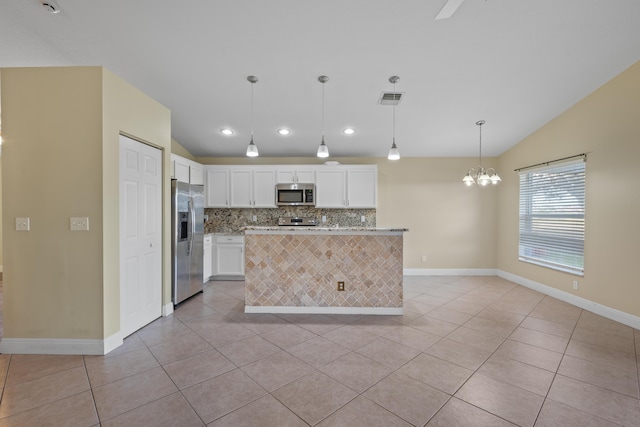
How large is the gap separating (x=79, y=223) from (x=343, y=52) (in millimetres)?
3122

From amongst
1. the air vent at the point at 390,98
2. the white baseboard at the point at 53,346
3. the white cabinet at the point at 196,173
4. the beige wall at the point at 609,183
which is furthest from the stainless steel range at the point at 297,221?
the beige wall at the point at 609,183

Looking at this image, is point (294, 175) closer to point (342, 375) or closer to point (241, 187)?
point (241, 187)

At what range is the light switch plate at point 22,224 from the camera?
2.54 m

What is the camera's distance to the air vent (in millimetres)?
3723

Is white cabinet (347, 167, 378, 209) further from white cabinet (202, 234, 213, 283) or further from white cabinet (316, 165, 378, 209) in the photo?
white cabinet (202, 234, 213, 283)

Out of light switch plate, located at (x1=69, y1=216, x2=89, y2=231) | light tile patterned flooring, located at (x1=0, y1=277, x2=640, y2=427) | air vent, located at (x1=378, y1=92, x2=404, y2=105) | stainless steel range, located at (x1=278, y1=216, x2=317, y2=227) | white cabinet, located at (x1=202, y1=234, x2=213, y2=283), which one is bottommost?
light tile patterned flooring, located at (x1=0, y1=277, x2=640, y2=427)

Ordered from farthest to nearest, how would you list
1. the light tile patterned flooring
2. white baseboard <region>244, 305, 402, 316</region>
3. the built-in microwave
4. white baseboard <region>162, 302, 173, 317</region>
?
the built-in microwave → white baseboard <region>244, 305, 402, 316</region> → white baseboard <region>162, 302, 173, 317</region> → the light tile patterned flooring

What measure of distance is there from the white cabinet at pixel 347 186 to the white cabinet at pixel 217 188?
1.84m

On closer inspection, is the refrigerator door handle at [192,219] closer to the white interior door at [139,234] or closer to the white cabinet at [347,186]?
the white interior door at [139,234]

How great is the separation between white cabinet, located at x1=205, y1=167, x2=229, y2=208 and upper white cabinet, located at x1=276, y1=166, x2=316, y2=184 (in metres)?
1.06

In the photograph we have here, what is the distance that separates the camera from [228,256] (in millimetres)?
5223

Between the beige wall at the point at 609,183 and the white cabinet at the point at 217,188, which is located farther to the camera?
the white cabinet at the point at 217,188

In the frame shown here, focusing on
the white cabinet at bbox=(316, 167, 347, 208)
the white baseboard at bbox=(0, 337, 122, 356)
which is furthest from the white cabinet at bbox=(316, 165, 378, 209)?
the white baseboard at bbox=(0, 337, 122, 356)

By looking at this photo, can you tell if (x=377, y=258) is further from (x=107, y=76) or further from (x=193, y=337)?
(x=107, y=76)
